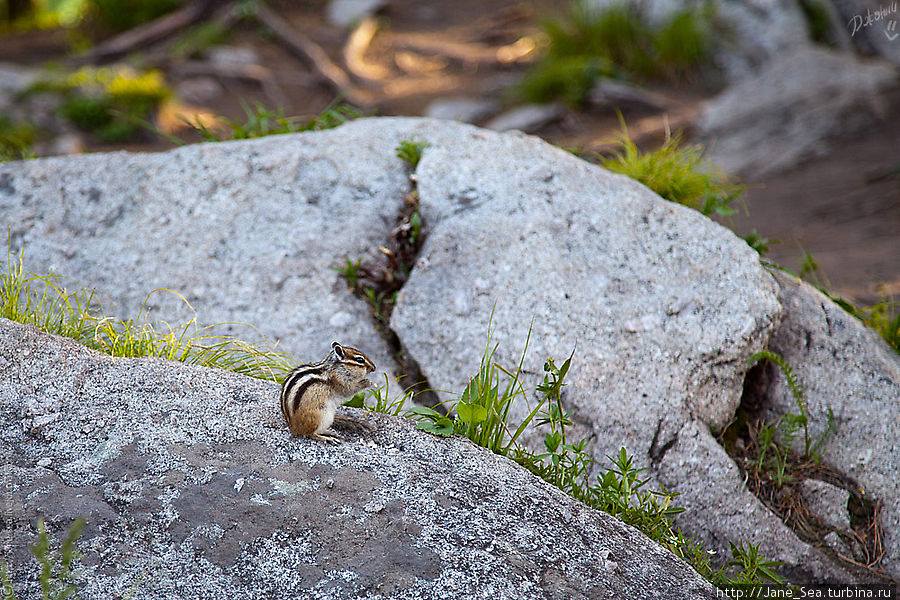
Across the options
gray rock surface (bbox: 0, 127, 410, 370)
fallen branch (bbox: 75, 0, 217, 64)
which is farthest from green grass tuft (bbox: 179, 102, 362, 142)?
fallen branch (bbox: 75, 0, 217, 64)

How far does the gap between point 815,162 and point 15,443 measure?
9.02 meters

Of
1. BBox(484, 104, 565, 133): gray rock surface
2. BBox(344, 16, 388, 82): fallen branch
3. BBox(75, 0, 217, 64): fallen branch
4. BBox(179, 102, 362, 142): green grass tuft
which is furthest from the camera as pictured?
BBox(344, 16, 388, 82): fallen branch

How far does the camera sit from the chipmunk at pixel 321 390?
2.92 metres

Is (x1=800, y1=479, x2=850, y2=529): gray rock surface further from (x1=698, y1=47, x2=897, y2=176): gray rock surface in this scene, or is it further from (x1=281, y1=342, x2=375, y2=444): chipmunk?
(x1=698, y1=47, x2=897, y2=176): gray rock surface

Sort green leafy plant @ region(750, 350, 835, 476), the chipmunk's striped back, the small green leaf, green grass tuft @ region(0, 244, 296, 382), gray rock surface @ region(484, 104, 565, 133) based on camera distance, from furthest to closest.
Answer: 1. gray rock surface @ region(484, 104, 565, 133)
2. green leafy plant @ region(750, 350, 835, 476)
3. green grass tuft @ region(0, 244, 296, 382)
4. the small green leaf
5. the chipmunk's striped back

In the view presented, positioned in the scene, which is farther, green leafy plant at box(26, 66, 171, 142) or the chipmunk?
green leafy plant at box(26, 66, 171, 142)

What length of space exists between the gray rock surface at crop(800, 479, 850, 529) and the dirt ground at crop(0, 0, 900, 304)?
2.76 m

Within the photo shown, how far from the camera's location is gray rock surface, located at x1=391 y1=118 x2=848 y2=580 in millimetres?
3705

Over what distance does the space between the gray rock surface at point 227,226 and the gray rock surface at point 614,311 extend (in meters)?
0.41

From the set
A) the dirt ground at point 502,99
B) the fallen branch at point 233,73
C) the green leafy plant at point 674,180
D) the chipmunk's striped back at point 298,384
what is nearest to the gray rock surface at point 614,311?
the green leafy plant at point 674,180

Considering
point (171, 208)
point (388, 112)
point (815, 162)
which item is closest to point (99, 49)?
point (388, 112)

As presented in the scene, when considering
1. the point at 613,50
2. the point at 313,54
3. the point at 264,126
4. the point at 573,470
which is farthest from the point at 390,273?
the point at 313,54
